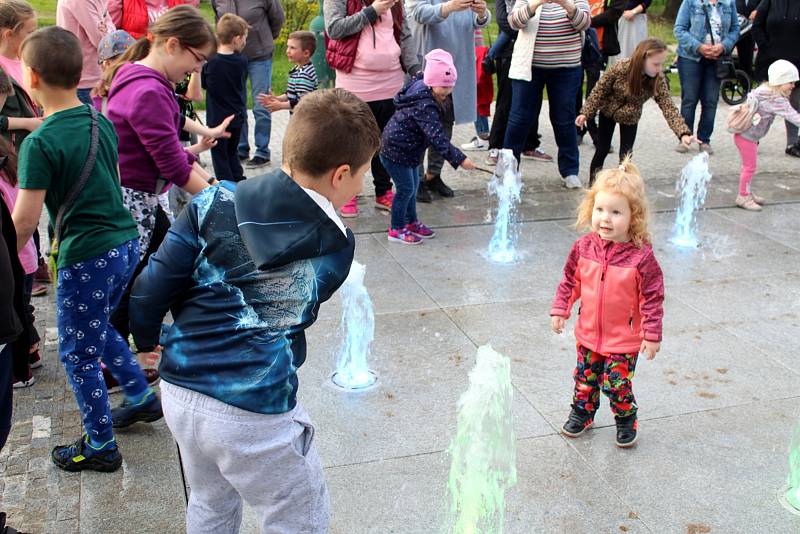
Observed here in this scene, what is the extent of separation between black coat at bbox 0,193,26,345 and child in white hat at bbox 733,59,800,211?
248 inches

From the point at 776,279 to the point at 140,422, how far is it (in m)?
4.29

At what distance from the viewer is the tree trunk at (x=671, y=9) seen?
22.5 m

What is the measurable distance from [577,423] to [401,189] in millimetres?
2938

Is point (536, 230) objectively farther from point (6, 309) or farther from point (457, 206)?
point (6, 309)

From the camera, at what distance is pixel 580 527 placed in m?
3.19

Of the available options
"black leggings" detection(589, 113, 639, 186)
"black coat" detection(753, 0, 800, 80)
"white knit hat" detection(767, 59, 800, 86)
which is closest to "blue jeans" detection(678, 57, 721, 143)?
"black coat" detection(753, 0, 800, 80)

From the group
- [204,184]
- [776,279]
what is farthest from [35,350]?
[776,279]

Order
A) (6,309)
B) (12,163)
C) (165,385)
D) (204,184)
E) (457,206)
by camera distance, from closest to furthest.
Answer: (165,385) → (6,309) → (12,163) → (204,184) → (457,206)

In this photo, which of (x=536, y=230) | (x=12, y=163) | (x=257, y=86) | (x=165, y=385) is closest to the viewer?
(x=165, y=385)

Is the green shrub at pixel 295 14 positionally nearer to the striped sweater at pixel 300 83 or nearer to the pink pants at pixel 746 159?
the striped sweater at pixel 300 83

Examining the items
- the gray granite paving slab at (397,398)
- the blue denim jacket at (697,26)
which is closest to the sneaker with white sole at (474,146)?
the blue denim jacket at (697,26)

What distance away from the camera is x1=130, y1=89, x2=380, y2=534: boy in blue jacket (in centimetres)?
212

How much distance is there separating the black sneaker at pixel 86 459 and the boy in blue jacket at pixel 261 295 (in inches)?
53.2

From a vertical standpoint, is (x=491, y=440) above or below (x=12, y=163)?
below
